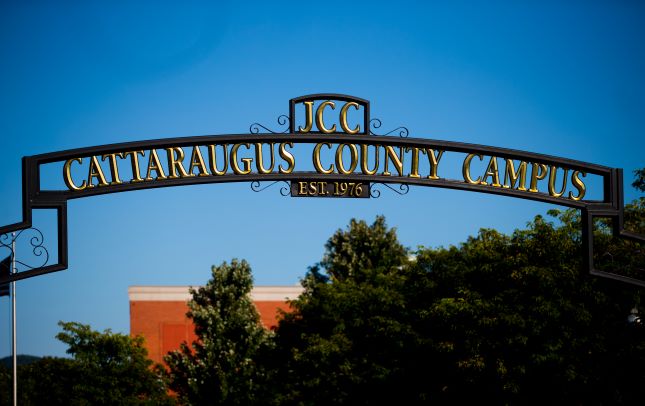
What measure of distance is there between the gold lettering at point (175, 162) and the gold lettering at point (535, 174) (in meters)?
4.82

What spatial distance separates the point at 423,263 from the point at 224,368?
1369 cm

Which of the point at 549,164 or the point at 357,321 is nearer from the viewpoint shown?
the point at 549,164

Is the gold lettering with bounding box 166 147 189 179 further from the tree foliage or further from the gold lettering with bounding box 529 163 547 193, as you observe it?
the tree foliage

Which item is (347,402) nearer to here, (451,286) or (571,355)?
(451,286)

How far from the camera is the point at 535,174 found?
49.6 feet

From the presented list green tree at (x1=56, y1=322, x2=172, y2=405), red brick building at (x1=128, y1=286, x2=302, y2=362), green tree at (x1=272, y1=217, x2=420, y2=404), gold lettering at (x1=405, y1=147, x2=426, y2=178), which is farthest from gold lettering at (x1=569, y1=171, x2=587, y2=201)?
red brick building at (x1=128, y1=286, x2=302, y2=362)

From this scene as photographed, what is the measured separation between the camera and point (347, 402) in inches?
1841

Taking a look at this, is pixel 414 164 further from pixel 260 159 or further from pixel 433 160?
pixel 260 159

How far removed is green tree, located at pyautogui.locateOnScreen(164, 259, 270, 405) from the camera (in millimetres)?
52344

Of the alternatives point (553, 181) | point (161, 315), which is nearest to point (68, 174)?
point (553, 181)

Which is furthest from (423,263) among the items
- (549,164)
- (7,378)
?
(549,164)

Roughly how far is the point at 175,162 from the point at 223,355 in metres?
39.5

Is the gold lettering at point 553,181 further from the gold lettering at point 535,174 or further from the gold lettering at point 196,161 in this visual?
the gold lettering at point 196,161

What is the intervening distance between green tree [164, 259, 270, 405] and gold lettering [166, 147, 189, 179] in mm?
38557
